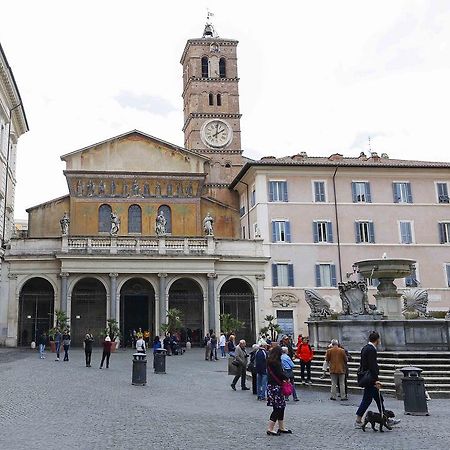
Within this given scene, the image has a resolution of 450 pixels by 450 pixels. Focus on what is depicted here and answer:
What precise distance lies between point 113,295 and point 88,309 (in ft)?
12.3

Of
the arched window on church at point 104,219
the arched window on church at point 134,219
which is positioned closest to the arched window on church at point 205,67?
the arched window on church at point 134,219

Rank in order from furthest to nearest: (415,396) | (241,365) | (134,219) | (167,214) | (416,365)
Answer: (167,214), (134,219), (241,365), (416,365), (415,396)

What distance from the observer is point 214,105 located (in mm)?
57094

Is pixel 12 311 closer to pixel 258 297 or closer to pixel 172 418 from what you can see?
pixel 258 297

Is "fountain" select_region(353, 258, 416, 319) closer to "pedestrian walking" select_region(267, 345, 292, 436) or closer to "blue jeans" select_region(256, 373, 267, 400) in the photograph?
"blue jeans" select_region(256, 373, 267, 400)

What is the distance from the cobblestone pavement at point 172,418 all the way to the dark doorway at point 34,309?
18.8 m

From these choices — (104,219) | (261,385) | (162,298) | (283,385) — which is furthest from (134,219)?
(283,385)

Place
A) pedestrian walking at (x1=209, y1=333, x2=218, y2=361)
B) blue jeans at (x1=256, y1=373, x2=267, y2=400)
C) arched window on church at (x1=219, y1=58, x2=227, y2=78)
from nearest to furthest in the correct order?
blue jeans at (x1=256, y1=373, x2=267, y2=400), pedestrian walking at (x1=209, y1=333, x2=218, y2=361), arched window on church at (x1=219, y1=58, x2=227, y2=78)

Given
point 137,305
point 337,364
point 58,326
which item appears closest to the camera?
point 337,364

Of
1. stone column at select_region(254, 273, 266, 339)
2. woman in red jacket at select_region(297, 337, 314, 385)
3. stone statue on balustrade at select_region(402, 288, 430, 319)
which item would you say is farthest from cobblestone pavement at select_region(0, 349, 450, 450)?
stone column at select_region(254, 273, 266, 339)

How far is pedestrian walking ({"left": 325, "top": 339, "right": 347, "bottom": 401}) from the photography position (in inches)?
538

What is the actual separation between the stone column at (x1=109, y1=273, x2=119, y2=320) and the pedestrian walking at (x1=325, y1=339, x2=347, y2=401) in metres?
22.9

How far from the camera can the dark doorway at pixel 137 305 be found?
3806cm

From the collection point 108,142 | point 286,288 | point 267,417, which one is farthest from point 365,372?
point 108,142
